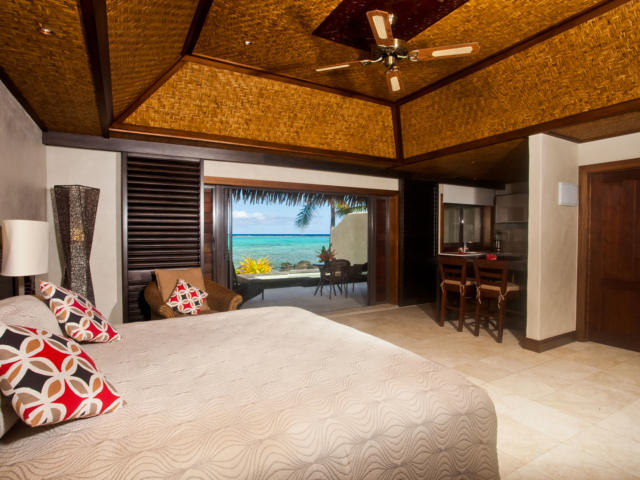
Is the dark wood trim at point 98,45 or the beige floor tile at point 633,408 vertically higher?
the dark wood trim at point 98,45

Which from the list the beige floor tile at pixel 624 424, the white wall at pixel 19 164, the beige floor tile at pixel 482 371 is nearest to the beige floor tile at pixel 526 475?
the beige floor tile at pixel 624 424

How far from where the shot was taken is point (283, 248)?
9.73 m

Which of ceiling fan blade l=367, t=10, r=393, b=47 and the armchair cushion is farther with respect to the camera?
the armchair cushion

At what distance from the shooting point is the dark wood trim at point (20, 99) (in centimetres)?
217

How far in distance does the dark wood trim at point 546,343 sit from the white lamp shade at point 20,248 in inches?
165

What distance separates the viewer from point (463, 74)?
3.51m

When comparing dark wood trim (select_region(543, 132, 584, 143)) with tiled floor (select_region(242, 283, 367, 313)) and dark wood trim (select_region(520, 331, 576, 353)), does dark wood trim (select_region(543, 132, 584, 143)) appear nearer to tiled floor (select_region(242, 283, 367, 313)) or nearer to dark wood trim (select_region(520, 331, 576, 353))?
dark wood trim (select_region(520, 331, 576, 353))

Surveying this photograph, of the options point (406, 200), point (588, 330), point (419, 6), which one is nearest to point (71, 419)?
point (419, 6)

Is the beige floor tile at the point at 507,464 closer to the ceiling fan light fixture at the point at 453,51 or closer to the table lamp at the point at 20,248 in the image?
the ceiling fan light fixture at the point at 453,51

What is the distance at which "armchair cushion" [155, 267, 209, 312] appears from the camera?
3.43 m

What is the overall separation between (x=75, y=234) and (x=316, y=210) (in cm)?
572

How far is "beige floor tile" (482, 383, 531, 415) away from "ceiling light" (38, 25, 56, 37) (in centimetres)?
322

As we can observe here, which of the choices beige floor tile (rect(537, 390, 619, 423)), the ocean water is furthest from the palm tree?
Result: beige floor tile (rect(537, 390, 619, 423))

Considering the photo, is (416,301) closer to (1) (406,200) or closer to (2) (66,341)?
(1) (406,200)
